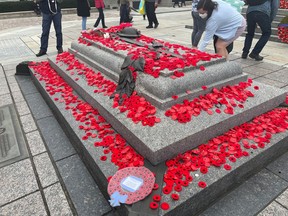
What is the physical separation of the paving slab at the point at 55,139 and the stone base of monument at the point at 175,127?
613 mm

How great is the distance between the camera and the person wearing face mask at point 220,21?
422 cm

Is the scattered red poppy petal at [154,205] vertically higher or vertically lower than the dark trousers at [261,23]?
lower

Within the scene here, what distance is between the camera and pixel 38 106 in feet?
13.8

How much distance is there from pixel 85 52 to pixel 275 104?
11.4 feet

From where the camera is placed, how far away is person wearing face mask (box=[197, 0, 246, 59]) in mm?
4219

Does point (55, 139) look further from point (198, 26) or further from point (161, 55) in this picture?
point (198, 26)

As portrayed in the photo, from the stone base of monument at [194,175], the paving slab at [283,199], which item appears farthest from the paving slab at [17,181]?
the paving slab at [283,199]

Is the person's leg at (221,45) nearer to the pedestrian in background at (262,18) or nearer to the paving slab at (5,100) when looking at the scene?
the pedestrian in background at (262,18)

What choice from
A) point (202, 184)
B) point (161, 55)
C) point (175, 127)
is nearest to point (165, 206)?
point (202, 184)

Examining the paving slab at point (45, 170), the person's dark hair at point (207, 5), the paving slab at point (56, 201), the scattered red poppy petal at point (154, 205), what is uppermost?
the person's dark hair at point (207, 5)

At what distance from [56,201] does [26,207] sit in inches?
10.7

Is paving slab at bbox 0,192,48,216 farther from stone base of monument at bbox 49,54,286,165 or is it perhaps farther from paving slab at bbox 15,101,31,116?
paving slab at bbox 15,101,31,116

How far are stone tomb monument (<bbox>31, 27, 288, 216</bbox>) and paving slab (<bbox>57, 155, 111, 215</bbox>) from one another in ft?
0.35

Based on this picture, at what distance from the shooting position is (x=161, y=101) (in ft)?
9.21
